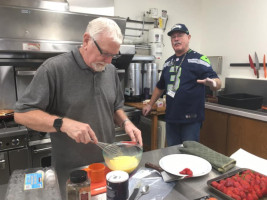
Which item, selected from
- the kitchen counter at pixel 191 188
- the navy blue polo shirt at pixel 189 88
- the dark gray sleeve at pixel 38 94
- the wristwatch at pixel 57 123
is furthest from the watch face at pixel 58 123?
the navy blue polo shirt at pixel 189 88

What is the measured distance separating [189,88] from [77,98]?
3.60ft

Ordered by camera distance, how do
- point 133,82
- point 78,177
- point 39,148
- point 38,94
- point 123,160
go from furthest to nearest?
point 133,82, point 39,148, point 38,94, point 123,160, point 78,177

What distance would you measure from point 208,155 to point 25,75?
1.72 meters

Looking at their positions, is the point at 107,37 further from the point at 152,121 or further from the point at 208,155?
the point at 152,121

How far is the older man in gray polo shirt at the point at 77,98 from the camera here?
98 cm

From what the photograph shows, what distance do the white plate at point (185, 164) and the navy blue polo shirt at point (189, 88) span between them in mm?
897

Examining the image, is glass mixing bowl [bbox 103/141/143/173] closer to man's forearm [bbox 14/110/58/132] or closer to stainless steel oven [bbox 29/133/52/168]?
man's forearm [bbox 14/110/58/132]

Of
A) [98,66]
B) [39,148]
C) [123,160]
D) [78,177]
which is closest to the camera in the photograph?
[78,177]

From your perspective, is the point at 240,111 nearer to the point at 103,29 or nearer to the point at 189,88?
the point at 189,88

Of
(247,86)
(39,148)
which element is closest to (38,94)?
(39,148)

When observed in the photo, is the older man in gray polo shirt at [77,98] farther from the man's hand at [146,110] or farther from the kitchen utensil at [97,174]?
the man's hand at [146,110]

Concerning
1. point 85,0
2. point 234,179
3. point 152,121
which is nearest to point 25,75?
point 85,0

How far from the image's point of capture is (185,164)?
985 mm

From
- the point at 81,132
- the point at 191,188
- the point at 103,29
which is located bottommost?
the point at 191,188
